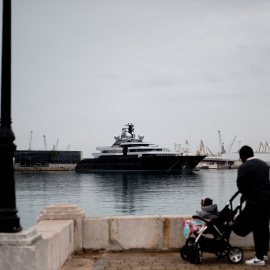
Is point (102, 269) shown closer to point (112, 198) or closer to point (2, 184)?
point (2, 184)

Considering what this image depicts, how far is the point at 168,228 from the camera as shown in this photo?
7359 millimetres

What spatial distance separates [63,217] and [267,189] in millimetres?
3570

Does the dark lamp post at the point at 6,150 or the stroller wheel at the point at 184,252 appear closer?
the dark lamp post at the point at 6,150

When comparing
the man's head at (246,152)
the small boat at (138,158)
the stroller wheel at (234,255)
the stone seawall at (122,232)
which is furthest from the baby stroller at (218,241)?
the small boat at (138,158)

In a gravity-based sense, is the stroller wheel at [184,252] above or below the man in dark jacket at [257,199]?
below

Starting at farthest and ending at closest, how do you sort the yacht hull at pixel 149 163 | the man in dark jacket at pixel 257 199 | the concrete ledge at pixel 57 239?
1. the yacht hull at pixel 149 163
2. the man in dark jacket at pixel 257 199
3. the concrete ledge at pixel 57 239

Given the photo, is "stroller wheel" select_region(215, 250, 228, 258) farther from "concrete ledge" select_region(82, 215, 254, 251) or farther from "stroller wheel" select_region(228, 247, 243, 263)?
"concrete ledge" select_region(82, 215, 254, 251)

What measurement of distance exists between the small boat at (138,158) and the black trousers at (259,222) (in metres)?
94.0

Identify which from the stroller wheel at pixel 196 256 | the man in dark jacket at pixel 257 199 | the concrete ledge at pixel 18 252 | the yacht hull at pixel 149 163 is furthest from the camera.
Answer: the yacht hull at pixel 149 163

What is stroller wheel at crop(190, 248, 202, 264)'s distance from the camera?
20.6 ft

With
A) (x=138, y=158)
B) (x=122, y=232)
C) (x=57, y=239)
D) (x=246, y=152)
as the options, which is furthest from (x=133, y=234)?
(x=138, y=158)

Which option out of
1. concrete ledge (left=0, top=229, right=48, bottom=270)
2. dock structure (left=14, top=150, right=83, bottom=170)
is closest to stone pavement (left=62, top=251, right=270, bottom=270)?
concrete ledge (left=0, top=229, right=48, bottom=270)

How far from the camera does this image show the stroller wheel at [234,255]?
6.32m

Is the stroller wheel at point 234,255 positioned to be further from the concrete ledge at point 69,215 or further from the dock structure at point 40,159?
the dock structure at point 40,159
